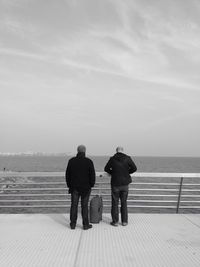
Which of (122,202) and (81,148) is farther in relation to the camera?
(122,202)

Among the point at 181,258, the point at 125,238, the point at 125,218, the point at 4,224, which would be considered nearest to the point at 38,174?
the point at 4,224

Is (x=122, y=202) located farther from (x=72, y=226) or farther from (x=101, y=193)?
(x=101, y=193)

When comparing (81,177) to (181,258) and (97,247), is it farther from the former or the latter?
(181,258)

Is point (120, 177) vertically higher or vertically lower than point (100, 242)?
higher

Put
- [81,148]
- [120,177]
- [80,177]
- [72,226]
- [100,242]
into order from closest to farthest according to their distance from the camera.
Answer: [100,242] → [72,226] → [80,177] → [81,148] → [120,177]

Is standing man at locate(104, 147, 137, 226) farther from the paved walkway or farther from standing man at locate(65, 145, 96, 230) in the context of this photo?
standing man at locate(65, 145, 96, 230)

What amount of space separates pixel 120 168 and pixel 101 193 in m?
2.37

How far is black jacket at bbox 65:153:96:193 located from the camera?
7515mm

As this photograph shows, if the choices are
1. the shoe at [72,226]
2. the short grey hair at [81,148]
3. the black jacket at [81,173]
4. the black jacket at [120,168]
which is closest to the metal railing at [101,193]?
the black jacket at [120,168]

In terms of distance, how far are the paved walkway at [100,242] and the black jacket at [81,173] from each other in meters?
0.80

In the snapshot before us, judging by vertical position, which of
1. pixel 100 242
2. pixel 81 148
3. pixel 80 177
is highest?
pixel 81 148

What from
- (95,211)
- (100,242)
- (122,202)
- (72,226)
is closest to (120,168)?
(122,202)

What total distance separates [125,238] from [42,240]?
4.55 feet

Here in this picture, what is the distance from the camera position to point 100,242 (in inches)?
251
